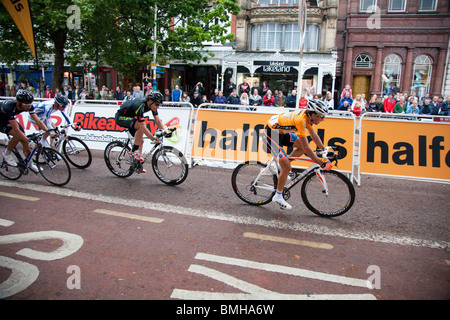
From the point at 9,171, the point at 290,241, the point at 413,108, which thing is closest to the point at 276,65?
the point at 413,108

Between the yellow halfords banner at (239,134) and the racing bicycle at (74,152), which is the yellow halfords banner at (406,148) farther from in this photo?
the racing bicycle at (74,152)

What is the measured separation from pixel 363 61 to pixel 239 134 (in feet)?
78.5

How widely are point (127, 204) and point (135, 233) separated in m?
1.24

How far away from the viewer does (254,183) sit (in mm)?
5477

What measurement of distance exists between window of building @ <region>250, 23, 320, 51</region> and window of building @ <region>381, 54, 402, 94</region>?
6101 millimetres

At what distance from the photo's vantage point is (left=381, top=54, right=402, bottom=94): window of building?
87.7 feet

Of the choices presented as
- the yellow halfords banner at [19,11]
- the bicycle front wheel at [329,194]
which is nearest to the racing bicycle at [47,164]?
the yellow halfords banner at [19,11]

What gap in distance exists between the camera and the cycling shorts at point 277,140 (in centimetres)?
519

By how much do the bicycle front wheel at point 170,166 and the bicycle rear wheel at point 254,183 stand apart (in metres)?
1.41

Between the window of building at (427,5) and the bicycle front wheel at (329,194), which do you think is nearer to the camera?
the bicycle front wheel at (329,194)

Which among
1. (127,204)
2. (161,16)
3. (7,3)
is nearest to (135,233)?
(127,204)

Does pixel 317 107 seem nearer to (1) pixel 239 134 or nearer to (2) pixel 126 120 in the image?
(1) pixel 239 134

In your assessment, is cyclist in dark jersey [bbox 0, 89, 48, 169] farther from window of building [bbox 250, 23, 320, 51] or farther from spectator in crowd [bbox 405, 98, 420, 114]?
window of building [bbox 250, 23, 320, 51]

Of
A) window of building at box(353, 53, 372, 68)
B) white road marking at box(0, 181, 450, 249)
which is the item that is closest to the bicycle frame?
white road marking at box(0, 181, 450, 249)
